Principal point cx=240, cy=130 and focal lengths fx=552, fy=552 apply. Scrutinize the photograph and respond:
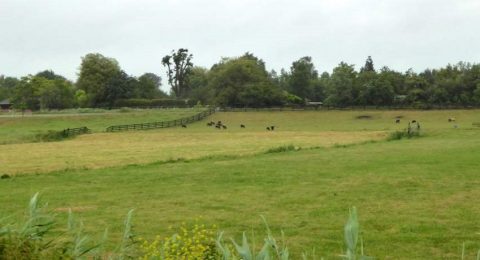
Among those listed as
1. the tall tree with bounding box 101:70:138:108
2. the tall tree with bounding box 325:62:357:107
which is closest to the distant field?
the tall tree with bounding box 101:70:138:108

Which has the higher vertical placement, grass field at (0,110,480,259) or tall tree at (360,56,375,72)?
tall tree at (360,56,375,72)

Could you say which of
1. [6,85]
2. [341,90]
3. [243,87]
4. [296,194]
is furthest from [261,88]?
[6,85]

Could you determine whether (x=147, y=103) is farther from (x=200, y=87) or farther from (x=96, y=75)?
(x=200, y=87)

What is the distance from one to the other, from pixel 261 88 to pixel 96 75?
43.0 metres

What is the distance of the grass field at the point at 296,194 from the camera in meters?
13.6

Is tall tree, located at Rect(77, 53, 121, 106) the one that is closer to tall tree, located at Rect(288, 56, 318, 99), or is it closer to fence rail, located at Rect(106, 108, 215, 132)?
fence rail, located at Rect(106, 108, 215, 132)

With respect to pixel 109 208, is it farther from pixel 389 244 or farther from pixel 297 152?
pixel 297 152

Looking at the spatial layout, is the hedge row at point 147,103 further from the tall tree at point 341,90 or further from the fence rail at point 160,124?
the tall tree at point 341,90

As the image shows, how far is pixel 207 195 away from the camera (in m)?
20.2

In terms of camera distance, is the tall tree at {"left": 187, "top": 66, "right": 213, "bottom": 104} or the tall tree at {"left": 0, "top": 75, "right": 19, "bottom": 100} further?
the tall tree at {"left": 0, "top": 75, "right": 19, "bottom": 100}

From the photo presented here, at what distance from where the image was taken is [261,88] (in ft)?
373

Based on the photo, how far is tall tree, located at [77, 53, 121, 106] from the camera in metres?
127

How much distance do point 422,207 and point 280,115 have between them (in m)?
83.5

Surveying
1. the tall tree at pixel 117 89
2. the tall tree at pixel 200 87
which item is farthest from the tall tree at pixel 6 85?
the tall tree at pixel 200 87
